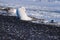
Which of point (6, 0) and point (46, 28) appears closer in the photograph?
point (46, 28)

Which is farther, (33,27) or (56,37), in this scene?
(33,27)

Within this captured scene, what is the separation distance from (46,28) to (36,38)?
364 centimetres

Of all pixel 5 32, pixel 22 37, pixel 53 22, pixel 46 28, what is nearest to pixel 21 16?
pixel 53 22

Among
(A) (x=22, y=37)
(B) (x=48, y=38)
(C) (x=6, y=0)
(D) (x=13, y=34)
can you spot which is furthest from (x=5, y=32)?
(C) (x=6, y=0)

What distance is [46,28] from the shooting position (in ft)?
54.0

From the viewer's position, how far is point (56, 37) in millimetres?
13578

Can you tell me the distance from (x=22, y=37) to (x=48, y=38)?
1.34 metres

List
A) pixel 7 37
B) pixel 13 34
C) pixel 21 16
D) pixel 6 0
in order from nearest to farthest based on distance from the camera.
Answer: pixel 7 37 → pixel 13 34 → pixel 21 16 → pixel 6 0

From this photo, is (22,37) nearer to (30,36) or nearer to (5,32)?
(30,36)

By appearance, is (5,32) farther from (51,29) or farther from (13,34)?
(51,29)

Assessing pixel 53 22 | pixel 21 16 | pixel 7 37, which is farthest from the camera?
pixel 21 16

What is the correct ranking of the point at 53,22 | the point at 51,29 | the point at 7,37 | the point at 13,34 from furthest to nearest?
the point at 53,22 → the point at 51,29 → the point at 13,34 → the point at 7,37

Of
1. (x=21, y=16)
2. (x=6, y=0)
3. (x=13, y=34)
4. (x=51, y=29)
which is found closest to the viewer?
(x=13, y=34)

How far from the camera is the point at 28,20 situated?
19.7 meters
